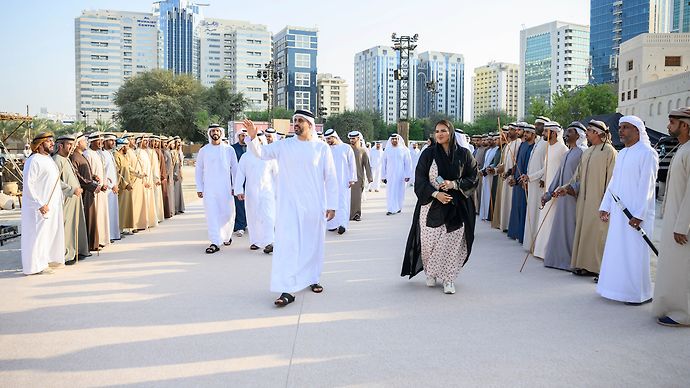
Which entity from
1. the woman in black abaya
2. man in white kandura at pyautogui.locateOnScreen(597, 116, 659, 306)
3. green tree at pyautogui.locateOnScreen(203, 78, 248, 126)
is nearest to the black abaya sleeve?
the woman in black abaya

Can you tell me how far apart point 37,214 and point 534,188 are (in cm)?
650

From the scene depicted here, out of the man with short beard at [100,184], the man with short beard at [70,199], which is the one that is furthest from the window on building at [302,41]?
the man with short beard at [70,199]

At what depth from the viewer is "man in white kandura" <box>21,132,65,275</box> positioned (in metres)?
6.95

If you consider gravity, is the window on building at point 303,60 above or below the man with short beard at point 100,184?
above

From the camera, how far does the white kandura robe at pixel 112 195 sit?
372 inches

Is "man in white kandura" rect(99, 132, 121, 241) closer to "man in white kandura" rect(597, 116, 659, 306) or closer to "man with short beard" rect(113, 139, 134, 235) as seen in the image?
"man with short beard" rect(113, 139, 134, 235)

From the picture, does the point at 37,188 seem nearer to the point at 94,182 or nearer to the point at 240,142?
the point at 94,182

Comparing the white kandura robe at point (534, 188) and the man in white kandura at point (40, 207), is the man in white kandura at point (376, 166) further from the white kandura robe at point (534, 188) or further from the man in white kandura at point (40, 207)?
the man in white kandura at point (40, 207)

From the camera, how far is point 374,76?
8750 centimetres

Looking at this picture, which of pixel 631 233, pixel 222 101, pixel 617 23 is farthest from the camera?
pixel 617 23

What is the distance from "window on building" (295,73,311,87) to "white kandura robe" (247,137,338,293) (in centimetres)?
8245

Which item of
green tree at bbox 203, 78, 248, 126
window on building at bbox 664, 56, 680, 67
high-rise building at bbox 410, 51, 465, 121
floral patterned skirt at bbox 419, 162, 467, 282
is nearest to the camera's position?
floral patterned skirt at bbox 419, 162, 467, 282

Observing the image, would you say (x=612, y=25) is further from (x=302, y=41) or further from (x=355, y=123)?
(x=355, y=123)

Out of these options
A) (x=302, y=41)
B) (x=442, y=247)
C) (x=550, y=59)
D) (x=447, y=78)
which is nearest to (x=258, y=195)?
(x=442, y=247)
